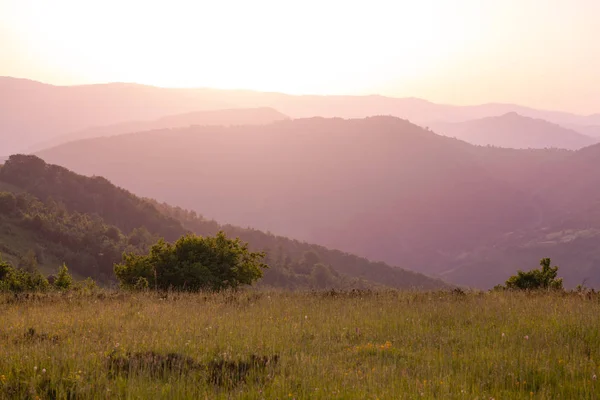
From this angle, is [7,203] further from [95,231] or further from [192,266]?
[192,266]

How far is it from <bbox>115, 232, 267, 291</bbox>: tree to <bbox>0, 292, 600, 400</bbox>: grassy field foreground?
6515mm

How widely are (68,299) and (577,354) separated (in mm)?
13217

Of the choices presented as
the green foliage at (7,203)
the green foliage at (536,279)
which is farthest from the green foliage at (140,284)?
the green foliage at (7,203)

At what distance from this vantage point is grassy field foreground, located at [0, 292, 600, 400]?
6.48 meters

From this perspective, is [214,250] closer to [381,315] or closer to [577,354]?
[381,315]

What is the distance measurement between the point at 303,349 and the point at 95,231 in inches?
3229

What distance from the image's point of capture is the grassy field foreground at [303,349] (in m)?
6.48

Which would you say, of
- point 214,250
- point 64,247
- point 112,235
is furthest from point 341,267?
point 214,250

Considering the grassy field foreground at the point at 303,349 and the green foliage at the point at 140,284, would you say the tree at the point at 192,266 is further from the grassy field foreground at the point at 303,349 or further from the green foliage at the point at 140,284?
the grassy field foreground at the point at 303,349

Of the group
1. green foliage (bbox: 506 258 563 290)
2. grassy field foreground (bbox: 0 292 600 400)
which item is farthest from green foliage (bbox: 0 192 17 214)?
green foliage (bbox: 506 258 563 290)

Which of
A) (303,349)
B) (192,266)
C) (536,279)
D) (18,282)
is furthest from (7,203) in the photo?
(303,349)

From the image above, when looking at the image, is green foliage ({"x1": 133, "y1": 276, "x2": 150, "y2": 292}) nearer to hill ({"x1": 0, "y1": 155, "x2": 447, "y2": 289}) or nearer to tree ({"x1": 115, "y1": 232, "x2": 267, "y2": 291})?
tree ({"x1": 115, "y1": 232, "x2": 267, "y2": 291})

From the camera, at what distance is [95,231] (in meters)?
83.1

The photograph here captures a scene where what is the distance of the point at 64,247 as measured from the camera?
7175 cm
